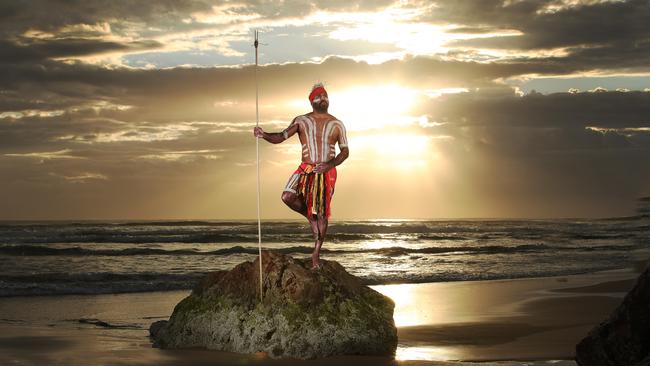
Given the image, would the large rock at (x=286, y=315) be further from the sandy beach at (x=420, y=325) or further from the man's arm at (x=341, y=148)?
the man's arm at (x=341, y=148)

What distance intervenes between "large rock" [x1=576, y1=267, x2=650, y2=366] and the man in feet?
13.9

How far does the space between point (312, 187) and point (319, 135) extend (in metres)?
0.69

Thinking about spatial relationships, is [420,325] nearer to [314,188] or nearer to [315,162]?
[314,188]

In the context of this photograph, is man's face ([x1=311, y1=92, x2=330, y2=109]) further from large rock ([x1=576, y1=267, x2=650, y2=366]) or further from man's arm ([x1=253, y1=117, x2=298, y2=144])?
large rock ([x1=576, y1=267, x2=650, y2=366])

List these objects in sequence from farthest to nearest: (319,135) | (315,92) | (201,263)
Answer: (201,263), (315,92), (319,135)

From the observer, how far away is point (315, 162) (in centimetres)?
1038

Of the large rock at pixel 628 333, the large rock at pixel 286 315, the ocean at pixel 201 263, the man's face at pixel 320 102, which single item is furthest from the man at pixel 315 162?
the ocean at pixel 201 263

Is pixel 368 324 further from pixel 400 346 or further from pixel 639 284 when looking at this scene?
pixel 639 284

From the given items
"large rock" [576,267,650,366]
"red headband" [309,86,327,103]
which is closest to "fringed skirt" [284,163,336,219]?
"red headband" [309,86,327,103]

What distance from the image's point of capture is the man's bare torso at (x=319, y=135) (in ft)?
33.9

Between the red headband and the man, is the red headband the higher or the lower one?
the higher one

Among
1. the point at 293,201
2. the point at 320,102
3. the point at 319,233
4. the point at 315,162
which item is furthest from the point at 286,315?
the point at 320,102

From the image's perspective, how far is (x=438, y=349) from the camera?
1122cm

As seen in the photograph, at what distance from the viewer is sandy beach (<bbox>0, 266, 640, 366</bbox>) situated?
33.0 ft
